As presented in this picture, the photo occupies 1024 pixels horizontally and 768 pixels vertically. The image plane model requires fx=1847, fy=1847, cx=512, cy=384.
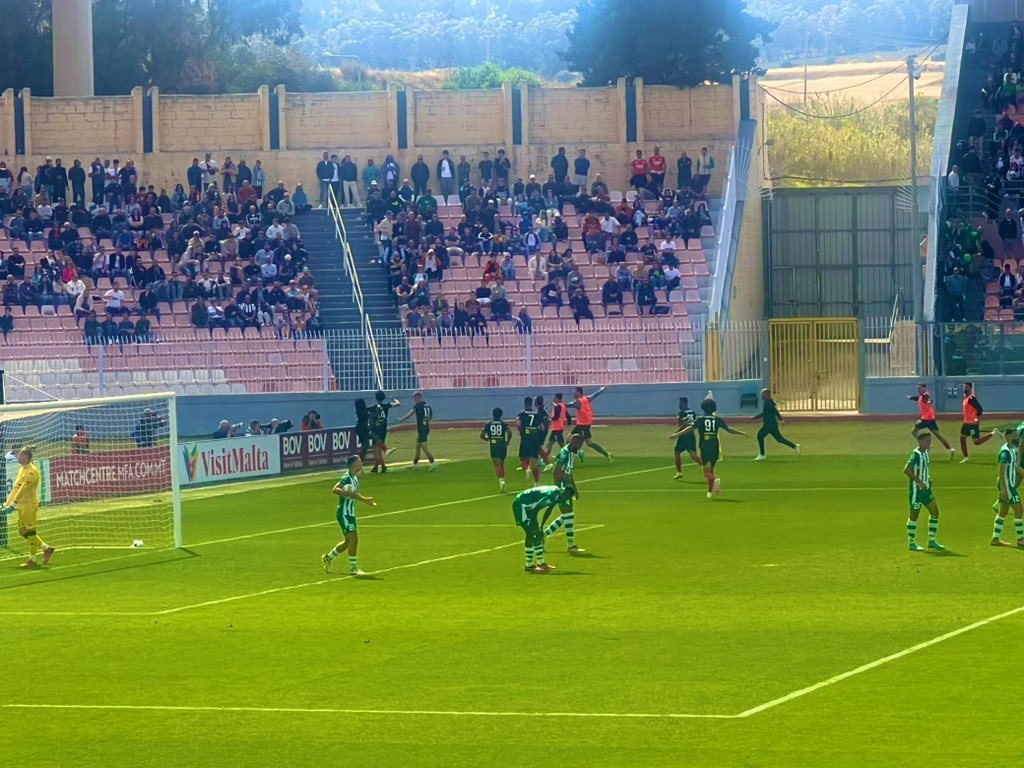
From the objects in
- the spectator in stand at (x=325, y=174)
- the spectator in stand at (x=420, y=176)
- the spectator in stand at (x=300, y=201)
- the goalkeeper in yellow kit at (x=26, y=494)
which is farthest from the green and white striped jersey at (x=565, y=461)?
the spectator in stand at (x=325, y=174)

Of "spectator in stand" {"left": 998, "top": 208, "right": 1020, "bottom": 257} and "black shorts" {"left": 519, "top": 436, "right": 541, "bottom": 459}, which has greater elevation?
"spectator in stand" {"left": 998, "top": 208, "right": 1020, "bottom": 257}

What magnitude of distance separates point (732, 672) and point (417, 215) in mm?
42173

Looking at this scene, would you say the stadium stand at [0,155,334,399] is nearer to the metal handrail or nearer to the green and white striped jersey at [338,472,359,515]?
the metal handrail

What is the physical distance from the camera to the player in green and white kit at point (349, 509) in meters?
25.2

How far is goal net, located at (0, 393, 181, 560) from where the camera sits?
30.5 meters

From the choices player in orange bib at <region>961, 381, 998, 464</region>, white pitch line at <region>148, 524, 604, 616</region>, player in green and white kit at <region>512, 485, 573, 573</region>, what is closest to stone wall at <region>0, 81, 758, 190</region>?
player in orange bib at <region>961, 381, 998, 464</region>

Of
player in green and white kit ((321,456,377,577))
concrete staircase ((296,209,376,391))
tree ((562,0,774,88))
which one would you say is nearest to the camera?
player in green and white kit ((321,456,377,577))

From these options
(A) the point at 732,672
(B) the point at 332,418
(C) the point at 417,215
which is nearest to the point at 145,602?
(A) the point at 732,672

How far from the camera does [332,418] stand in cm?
5209

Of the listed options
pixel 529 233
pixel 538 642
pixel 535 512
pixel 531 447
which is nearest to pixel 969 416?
pixel 531 447

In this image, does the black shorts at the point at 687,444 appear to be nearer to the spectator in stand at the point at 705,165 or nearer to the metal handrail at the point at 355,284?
the metal handrail at the point at 355,284

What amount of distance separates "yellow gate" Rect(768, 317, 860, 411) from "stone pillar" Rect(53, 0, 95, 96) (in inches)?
1130

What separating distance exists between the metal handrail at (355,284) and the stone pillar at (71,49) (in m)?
11.5

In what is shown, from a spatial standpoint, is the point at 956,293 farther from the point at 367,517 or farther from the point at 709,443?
the point at 367,517
